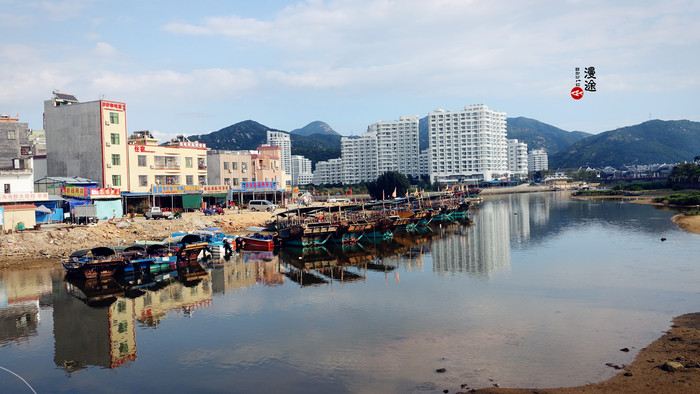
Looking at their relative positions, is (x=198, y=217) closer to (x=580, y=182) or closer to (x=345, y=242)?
(x=345, y=242)

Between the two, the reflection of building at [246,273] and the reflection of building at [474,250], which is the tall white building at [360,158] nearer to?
the reflection of building at [474,250]

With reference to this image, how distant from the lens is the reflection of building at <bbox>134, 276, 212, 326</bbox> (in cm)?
2339

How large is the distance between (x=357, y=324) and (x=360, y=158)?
17492 cm

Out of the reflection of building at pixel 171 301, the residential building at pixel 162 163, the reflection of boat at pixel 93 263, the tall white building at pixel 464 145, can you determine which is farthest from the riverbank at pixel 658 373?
the tall white building at pixel 464 145

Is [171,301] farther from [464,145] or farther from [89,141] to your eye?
[464,145]

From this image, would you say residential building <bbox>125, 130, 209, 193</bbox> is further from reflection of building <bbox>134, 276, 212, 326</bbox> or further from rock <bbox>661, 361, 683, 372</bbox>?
rock <bbox>661, 361, 683, 372</bbox>

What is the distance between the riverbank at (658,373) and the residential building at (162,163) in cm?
5049

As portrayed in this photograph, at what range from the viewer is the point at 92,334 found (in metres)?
20.7

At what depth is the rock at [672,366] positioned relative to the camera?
14.0 metres

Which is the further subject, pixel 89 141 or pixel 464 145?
pixel 464 145

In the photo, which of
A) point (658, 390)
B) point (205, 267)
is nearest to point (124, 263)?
point (205, 267)

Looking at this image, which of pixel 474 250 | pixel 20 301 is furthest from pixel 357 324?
pixel 474 250

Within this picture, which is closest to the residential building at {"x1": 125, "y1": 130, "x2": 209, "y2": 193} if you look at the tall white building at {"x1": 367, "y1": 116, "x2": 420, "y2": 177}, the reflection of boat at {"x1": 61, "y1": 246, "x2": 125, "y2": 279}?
the reflection of boat at {"x1": 61, "y1": 246, "x2": 125, "y2": 279}

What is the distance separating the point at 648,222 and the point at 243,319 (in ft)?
167
